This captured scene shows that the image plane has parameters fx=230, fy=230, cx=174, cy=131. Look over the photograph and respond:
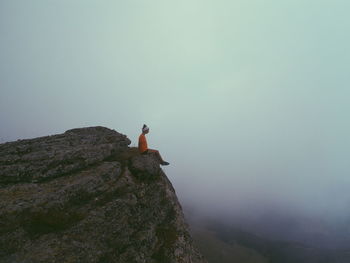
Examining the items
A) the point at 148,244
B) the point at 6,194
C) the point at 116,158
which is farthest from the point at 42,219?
the point at 116,158

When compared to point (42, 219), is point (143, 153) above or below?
above

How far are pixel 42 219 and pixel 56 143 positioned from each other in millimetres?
9140

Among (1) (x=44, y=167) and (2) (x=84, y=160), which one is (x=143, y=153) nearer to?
(2) (x=84, y=160)

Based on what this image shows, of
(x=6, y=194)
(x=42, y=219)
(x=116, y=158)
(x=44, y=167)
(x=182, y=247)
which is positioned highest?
(x=116, y=158)

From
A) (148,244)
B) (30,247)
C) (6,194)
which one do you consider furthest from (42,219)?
(148,244)

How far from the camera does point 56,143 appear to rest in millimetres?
20797

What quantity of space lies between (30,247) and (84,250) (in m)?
2.75

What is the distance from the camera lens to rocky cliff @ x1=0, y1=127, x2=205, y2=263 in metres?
12.7

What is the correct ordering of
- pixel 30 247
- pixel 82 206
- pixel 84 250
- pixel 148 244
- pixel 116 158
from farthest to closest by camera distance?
pixel 116 158 → pixel 148 244 → pixel 82 206 → pixel 84 250 → pixel 30 247

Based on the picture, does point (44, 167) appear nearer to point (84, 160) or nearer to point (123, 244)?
point (84, 160)

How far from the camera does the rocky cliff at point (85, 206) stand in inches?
498

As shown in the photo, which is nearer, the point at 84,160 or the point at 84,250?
the point at 84,250

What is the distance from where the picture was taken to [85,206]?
15.0 m

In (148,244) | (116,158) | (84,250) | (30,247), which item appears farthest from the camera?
(116,158)
